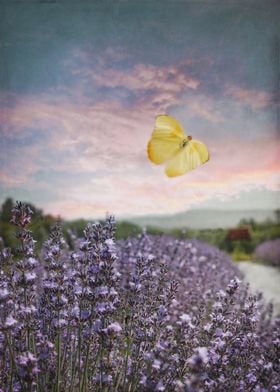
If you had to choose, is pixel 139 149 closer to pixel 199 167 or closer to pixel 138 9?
pixel 199 167

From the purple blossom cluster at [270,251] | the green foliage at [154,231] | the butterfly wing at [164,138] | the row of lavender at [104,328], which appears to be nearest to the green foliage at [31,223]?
the green foliage at [154,231]

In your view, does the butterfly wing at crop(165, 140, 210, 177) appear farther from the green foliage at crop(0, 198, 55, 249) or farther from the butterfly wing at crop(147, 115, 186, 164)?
the green foliage at crop(0, 198, 55, 249)

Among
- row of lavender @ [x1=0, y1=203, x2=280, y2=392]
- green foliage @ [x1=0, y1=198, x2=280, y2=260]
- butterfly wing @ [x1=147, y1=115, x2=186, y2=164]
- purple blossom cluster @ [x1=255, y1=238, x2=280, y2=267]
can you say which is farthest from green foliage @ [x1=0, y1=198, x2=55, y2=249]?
purple blossom cluster @ [x1=255, y1=238, x2=280, y2=267]

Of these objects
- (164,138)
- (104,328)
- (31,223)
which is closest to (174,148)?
(164,138)

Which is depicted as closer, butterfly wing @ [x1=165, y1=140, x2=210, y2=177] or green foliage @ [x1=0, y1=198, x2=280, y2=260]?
butterfly wing @ [x1=165, y1=140, x2=210, y2=177]

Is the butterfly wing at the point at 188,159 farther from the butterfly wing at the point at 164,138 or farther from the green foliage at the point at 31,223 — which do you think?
the green foliage at the point at 31,223
